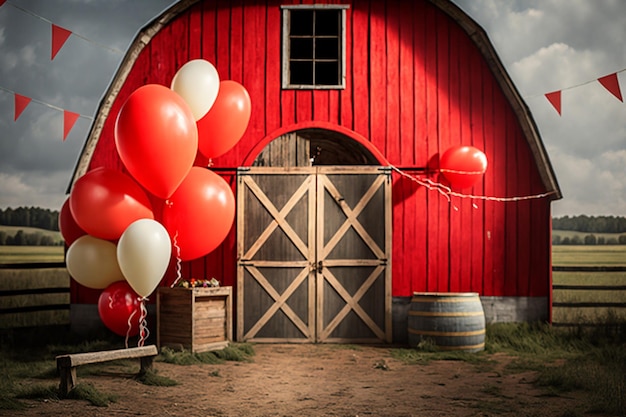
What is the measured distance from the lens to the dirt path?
4.54 m

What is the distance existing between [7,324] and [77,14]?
7584mm

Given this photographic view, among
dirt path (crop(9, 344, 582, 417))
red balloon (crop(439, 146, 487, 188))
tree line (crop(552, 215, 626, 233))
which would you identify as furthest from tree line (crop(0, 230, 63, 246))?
tree line (crop(552, 215, 626, 233))

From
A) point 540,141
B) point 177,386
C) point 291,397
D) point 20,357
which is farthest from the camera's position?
point 540,141

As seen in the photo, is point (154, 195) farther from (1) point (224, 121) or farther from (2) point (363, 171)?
(2) point (363, 171)

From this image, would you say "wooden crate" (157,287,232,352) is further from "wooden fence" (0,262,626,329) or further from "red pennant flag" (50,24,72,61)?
"red pennant flag" (50,24,72,61)

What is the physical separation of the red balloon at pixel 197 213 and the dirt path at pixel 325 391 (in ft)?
4.19

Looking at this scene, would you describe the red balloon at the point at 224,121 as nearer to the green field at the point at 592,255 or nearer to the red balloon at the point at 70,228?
the red balloon at the point at 70,228

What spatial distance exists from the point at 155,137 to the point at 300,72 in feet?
14.1

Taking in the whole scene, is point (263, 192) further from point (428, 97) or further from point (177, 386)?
point (177, 386)

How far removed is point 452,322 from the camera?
705 cm

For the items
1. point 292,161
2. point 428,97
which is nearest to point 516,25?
point 428,97

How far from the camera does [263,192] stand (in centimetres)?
808

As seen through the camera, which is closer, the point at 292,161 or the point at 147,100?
the point at 147,100

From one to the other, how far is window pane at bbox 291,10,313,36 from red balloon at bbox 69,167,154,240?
3.58 meters
